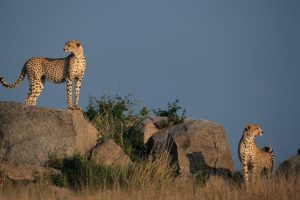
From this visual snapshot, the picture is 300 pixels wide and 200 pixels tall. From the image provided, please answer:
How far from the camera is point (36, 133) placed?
19250 mm

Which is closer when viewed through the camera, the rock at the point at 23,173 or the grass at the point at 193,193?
the grass at the point at 193,193

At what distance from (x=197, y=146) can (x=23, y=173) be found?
523 centimetres

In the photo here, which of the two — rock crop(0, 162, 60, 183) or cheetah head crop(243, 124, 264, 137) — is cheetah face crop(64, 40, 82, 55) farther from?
cheetah head crop(243, 124, 264, 137)

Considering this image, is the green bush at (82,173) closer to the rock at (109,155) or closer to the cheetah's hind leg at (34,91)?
the rock at (109,155)

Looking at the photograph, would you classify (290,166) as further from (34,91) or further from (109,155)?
(34,91)

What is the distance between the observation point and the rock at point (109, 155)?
19578 millimetres

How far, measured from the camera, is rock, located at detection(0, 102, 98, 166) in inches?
750

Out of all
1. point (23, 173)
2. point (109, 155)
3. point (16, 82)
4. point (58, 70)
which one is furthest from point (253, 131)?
point (16, 82)

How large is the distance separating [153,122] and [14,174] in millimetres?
5575

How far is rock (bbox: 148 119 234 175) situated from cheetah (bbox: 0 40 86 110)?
2.81 m

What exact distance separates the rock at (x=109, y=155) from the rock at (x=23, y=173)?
1523 millimetres

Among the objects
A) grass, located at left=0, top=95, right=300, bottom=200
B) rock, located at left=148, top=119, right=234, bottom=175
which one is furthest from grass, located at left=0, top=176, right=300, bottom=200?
rock, located at left=148, top=119, right=234, bottom=175

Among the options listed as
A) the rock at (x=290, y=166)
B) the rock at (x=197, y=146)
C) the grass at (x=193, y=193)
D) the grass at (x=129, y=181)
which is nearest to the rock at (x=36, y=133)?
the grass at (x=129, y=181)

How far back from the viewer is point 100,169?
18.9 m
